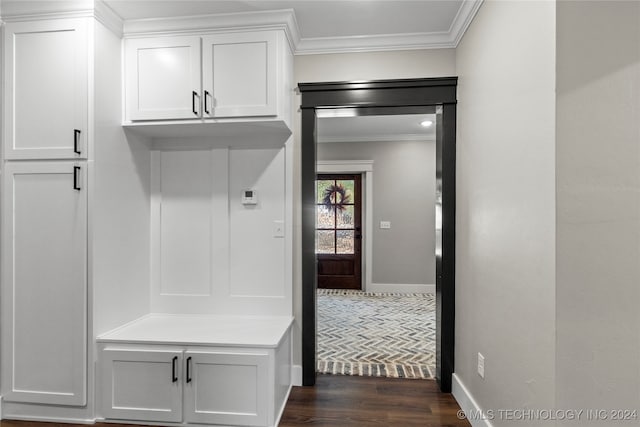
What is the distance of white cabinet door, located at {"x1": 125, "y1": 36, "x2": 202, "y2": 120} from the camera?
2.25 metres

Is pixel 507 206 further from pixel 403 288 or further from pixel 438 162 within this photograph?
pixel 403 288

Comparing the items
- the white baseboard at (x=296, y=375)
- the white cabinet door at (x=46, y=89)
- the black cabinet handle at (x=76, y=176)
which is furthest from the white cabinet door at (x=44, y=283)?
the white baseboard at (x=296, y=375)

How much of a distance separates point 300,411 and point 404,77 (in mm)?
2375

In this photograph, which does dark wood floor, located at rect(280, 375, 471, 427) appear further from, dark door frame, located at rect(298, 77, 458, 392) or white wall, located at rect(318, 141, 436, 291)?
white wall, located at rect(318, 141, 436, 291)

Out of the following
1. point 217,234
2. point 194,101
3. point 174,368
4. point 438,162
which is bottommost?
point 174,368

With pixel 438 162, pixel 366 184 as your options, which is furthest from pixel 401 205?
pixel 438 162

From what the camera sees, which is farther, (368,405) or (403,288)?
(403,288)

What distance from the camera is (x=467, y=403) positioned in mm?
2152

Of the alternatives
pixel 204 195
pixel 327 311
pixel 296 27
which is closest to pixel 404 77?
pixel 296 27

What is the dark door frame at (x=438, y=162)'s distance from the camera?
2.46 meters

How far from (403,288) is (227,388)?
4.17 meters

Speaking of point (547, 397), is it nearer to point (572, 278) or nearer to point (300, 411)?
point (572, 278)

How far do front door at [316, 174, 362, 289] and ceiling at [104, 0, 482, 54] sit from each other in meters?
3.59

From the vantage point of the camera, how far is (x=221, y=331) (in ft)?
7.32
